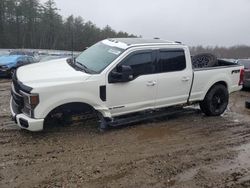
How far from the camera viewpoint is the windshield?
23.4ft

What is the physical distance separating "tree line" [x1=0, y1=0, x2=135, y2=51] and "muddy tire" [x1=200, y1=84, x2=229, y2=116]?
81924 millimetres

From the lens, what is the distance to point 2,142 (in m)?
6.34

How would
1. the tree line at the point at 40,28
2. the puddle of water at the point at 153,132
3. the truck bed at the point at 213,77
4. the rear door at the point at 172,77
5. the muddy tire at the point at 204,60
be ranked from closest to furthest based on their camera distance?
the puddle of water at the point at 153,132, the rear door at the point at 172,77, the truck bed at the point at 213,77, the muddy tire at the point at 204,60, the tree line at the point at 40,28

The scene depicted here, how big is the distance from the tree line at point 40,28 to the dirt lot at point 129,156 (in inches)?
3284

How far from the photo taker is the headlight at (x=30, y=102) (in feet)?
20.1

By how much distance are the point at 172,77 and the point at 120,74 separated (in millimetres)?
1432

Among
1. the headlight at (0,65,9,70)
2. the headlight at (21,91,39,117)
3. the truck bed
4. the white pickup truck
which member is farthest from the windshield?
the headlight at (0,65,9,70)

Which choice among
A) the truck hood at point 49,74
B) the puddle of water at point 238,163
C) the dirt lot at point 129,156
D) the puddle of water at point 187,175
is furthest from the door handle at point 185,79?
the puddle of water at point 187,175

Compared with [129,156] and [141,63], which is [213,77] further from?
[129,156]

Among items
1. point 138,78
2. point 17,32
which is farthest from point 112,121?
point 17,32

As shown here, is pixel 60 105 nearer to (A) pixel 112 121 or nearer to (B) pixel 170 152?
(A) pixel 112 121

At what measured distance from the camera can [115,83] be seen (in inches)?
276

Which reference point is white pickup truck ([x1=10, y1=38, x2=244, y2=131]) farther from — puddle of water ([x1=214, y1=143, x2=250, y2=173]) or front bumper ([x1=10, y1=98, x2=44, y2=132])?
puddle of water ([x1=214, y1=143, x2=250, y2=173])

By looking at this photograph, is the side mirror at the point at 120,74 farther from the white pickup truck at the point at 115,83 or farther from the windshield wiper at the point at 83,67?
the windshield wiper at the point at 83,67
